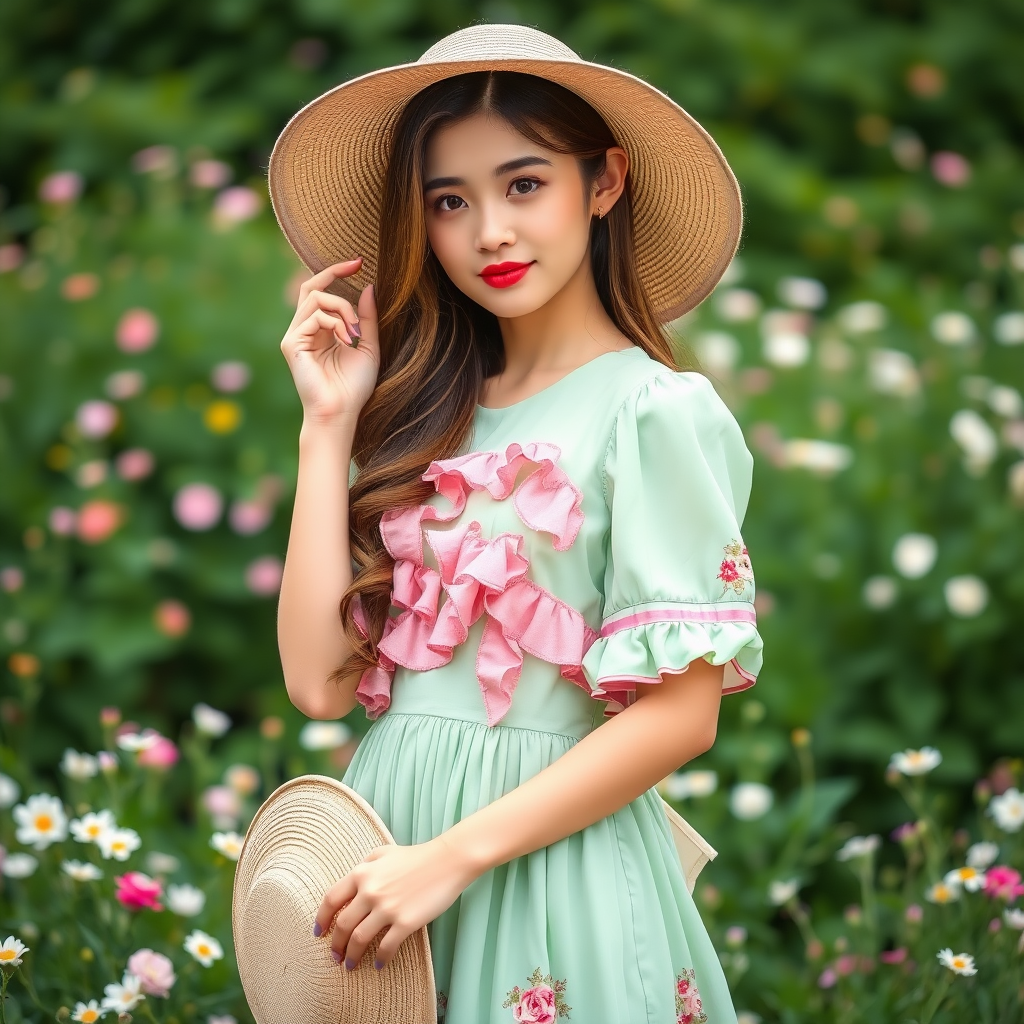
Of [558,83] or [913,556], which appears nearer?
[558,83]

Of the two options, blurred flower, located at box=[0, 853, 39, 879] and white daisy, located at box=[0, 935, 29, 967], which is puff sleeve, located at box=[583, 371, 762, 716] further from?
blurred flower, located at box=[0, 853, 39, 879]

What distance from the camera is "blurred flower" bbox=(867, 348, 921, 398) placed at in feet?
12.3

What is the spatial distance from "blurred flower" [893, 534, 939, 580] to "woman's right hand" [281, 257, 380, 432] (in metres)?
1.86

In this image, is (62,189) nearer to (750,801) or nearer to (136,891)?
A: (136,891)

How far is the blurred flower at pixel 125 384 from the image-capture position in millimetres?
3568

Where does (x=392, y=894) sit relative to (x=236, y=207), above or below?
above

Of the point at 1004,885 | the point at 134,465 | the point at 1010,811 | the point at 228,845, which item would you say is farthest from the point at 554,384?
the point at 134,465

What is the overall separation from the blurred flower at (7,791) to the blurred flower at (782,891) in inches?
56.9

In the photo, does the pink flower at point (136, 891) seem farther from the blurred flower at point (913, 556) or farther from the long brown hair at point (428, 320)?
the blurred flower at point (913, 556)

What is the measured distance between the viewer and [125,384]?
11.7 feet

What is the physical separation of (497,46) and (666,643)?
0.74 metres

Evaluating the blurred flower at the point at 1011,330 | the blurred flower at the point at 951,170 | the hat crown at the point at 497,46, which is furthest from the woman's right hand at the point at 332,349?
the blurred flower at the point at 951,170

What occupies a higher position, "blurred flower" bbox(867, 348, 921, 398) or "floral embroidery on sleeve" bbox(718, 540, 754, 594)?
"floral embroidery on sleeve" bbox(718, 540, 754, 594)

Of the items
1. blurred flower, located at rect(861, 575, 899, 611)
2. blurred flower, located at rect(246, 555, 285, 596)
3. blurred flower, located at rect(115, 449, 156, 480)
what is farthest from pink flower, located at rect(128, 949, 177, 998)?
blurred flower, located at rect(861, 575, 899, 611)
